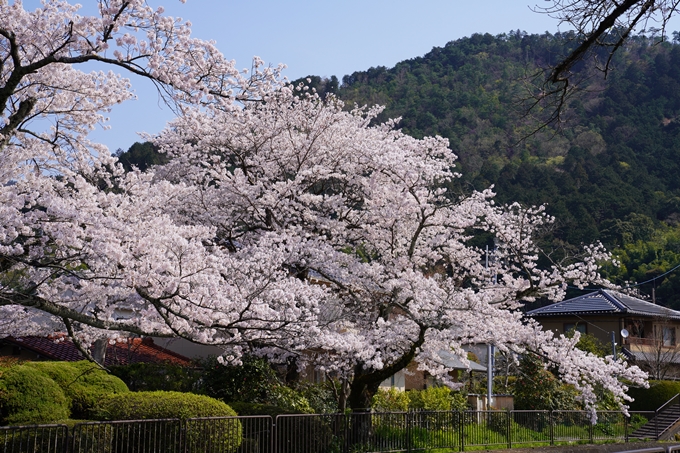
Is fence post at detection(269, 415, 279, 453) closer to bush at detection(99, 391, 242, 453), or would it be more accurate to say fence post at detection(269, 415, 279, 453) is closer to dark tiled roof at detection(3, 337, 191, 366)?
bush at detection(99, 391, 242, 453)

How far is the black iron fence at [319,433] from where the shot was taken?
10297 mm

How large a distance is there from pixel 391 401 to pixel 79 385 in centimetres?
1261

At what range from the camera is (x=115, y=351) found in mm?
24531

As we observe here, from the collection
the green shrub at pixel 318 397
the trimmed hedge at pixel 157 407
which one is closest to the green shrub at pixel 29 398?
the trimmed hedge at pixel 157 407

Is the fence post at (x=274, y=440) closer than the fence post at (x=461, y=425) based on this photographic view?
Yes

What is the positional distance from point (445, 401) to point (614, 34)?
63.7 ft

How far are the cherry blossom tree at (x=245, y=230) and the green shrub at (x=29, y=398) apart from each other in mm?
1231

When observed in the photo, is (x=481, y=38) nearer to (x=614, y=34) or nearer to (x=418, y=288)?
(x=418, y=288)

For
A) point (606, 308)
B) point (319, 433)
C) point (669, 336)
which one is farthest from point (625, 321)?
point (319, 433)

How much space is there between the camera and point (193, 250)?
38.9 ft

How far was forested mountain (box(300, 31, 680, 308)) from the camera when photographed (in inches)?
2104

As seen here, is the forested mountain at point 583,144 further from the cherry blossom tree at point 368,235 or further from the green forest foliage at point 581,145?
the cherry blossom tree at point 368,235

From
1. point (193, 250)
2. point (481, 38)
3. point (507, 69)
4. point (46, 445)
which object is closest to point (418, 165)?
point (193, 250)

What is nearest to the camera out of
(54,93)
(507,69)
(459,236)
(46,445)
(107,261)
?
(46,445)
